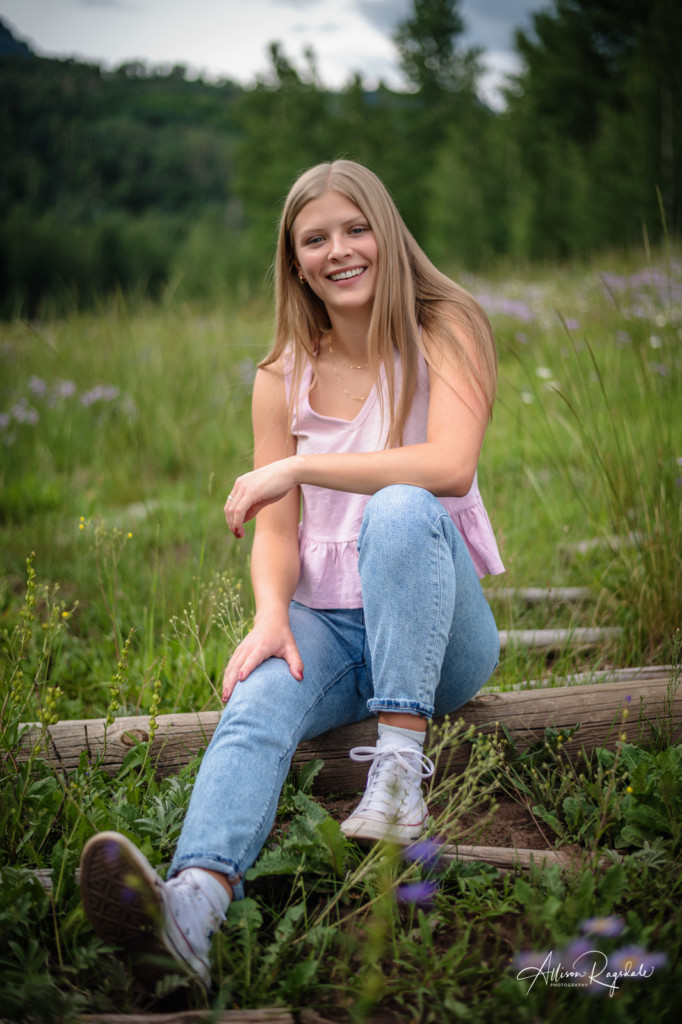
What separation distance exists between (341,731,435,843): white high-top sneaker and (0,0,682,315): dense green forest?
421 centimetres

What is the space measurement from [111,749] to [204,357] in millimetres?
4250

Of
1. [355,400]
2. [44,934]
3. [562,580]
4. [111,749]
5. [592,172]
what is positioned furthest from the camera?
[592,172]

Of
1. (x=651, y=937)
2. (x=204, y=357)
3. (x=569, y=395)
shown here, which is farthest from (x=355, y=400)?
(x=204, y=357)

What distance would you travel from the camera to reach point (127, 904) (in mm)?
1039

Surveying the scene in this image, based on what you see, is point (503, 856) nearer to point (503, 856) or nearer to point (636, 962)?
point (503, 856)

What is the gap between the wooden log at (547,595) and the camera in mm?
2410

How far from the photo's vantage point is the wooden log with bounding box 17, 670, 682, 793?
165cm

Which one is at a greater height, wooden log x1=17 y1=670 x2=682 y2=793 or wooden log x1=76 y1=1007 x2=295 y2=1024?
wooden log x1=17 y1=670 x2=682 y2=793

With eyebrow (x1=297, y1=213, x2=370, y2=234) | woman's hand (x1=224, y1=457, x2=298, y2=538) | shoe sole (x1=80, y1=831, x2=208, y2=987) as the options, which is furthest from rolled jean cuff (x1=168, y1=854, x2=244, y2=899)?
eyebrow (x1=297, y1=213, x2=370, y2=234)

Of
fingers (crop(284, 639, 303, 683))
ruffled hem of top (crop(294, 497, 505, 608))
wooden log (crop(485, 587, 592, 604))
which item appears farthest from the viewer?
wooden log (crop(485, 587, 592, 604))

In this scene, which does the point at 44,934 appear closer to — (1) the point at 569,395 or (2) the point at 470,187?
(1) the point at 569,395

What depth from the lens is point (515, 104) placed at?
21922 millimetres

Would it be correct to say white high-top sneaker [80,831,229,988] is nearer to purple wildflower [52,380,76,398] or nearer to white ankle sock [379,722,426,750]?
white ankle sock [379,722,426,750]

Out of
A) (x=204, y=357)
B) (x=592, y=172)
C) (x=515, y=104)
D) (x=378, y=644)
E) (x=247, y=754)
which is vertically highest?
(x=515, y=104)
